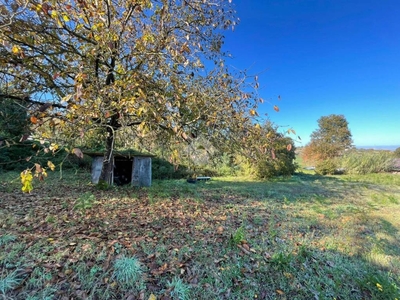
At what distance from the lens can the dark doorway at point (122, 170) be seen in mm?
7656

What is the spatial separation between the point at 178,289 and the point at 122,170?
6888mm

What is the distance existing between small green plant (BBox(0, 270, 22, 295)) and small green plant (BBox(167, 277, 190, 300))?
4.11 ft

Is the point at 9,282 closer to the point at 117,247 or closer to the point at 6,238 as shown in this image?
the point at 6,238

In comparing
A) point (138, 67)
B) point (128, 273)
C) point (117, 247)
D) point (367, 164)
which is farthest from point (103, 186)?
point (367, 164)

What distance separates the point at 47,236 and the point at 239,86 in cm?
339

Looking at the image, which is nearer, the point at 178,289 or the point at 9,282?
the point at 9,282

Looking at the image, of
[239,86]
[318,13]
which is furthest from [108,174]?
[318,13]

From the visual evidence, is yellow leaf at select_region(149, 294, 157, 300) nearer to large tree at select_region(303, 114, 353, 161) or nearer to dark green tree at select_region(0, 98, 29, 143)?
dark green tree at select_region(0, 98, 29, 143)

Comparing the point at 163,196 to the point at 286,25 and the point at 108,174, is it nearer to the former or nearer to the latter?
the point at 108,174

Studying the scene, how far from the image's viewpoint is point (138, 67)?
11.6ft

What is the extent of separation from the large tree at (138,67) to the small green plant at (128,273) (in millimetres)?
1398

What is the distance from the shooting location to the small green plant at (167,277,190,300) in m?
1.84

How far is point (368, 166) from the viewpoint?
14.8 meters

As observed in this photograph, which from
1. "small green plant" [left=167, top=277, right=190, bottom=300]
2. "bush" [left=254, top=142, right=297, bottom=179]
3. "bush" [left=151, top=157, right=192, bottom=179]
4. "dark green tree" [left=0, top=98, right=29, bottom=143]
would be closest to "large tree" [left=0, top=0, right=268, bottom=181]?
"dark green tree" [left=0, top=98, right=29, bottom=143]
